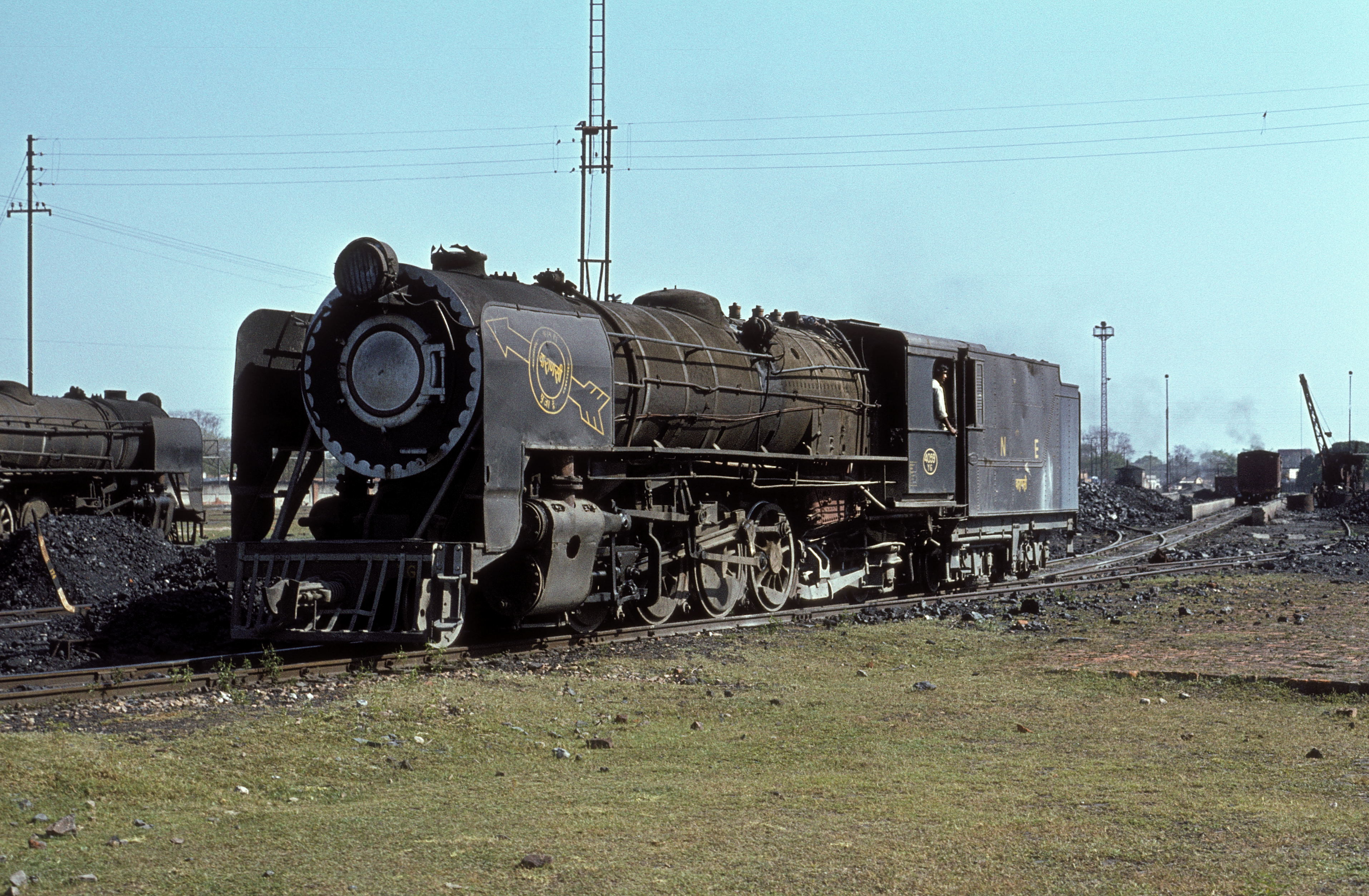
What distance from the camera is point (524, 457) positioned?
10898mm

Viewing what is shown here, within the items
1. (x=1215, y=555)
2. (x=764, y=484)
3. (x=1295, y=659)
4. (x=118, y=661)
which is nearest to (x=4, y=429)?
(x=118, y=661)

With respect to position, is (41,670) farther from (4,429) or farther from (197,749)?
(4,429)

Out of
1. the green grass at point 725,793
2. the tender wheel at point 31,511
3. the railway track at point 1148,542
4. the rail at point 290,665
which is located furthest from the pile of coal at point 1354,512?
the tender wheel at point 31,511

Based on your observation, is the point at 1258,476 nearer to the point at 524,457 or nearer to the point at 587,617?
the point at 587,617

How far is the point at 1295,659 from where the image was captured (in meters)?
11.5

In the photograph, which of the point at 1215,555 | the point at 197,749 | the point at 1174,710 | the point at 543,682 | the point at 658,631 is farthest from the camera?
the point at 1215,555

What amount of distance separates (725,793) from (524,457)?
4.79 meters

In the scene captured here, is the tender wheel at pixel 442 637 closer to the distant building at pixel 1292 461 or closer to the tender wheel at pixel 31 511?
the tender wheel at pixel 31 511

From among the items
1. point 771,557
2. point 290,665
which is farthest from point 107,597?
point 771,557

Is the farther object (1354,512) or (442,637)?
(1354,512)

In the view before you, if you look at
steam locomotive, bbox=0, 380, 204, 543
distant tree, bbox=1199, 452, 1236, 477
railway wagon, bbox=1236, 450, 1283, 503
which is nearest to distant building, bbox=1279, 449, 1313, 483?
distant tree, bbox=1199, 452, 1236, 477

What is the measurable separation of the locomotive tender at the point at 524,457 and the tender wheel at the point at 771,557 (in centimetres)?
3

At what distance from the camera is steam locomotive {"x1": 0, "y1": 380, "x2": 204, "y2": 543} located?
22859 mm

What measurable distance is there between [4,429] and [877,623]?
16.0 meters
